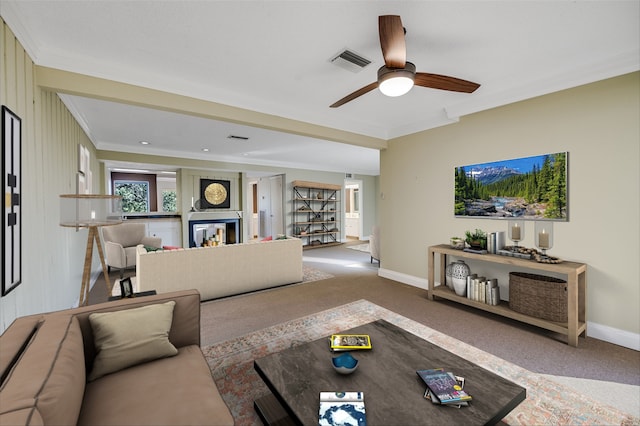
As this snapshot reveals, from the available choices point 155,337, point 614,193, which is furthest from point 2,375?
point 614,193

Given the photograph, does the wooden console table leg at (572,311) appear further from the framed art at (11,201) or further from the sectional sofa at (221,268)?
the framed art at (11,201)

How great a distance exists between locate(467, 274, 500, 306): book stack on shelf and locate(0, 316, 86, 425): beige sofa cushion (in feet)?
11.7

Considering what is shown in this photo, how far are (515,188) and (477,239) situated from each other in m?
0.72

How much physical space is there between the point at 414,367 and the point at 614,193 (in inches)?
105

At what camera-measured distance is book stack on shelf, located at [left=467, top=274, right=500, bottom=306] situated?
10.4 feet

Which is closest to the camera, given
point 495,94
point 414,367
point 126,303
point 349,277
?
point 414,367

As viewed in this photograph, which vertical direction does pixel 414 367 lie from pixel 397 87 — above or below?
below

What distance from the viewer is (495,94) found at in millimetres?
3201

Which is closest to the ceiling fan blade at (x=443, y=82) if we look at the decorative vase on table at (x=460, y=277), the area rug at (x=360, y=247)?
the decorative vase on table at (x=460, y=277)

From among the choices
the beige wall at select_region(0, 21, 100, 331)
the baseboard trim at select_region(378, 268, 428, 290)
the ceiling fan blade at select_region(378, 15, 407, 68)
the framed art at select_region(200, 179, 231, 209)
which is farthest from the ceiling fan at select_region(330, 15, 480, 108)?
the framed art at select_region(200, 179, 231, 209)

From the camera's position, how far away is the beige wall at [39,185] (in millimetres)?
1823

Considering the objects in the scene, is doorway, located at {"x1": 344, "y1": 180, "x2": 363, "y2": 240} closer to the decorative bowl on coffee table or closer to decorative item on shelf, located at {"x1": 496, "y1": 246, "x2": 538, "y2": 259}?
decorative item on shelf, located at {"x1": 496, "y1": 246, "x2": 538, "y2": 259}

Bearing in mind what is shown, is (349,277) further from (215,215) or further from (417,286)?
(215,215)

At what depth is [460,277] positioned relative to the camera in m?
3.46
